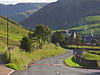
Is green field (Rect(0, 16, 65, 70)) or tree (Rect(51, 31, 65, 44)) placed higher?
tree (Rect(51, 31, 65, 44))

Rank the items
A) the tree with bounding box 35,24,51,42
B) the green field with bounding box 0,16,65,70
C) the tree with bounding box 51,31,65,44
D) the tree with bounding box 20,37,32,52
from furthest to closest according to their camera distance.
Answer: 1. the tree with bounding box 51,31,65,44
2. the tree with bounding box 35,24,51,42
3. the tree with bounding box 20,37,32,52
4. the green field with bounding box 0,16,65,70

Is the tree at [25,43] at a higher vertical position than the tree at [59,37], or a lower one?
lower

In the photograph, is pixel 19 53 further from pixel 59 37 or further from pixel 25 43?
pixel 59 37

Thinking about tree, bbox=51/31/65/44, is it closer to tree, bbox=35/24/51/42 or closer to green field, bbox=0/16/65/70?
green field, bbox=0/16/65/70

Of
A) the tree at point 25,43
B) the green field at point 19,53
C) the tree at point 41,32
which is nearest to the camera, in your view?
the green field at point 19,53

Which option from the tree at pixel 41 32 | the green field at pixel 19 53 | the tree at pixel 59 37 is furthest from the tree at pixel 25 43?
the tree at pixel 59 37

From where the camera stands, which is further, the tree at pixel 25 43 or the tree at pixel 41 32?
the tree at pixel 41 32

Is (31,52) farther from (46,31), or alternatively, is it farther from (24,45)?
(46,31)

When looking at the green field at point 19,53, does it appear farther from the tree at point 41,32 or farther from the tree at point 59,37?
the tree at point 59,37

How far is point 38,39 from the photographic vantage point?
Answer: 83.3 meters

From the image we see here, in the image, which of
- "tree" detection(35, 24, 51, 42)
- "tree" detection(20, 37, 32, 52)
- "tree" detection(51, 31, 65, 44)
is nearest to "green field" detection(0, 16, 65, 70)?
"tree" detection(20, 37, 32, 52)

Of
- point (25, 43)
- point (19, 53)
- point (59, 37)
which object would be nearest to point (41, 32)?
point (25, 43)

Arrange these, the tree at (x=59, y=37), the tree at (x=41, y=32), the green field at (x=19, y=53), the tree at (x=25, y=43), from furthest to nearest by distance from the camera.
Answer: the tree at (x=59, y=37) < the tree at (x=41, y=32) < the tree at (x=25, y=43) < the green field at (x=19, y=53)

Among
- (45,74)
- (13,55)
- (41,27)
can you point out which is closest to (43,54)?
(41,27)
